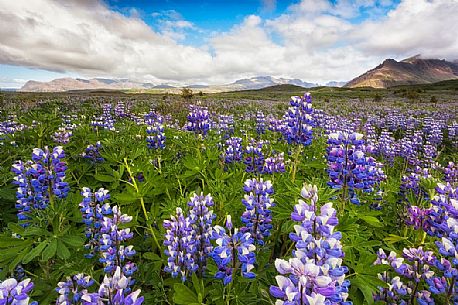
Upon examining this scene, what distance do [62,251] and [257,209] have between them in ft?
4.58

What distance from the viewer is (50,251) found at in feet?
6.91

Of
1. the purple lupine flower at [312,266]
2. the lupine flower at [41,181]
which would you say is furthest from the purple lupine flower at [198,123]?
the purple lupine flower at [312,266]

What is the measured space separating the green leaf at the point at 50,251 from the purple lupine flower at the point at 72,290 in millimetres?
307

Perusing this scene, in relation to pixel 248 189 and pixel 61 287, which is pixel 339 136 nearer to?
pixel 248 189

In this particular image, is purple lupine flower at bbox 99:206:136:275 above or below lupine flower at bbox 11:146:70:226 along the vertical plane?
below

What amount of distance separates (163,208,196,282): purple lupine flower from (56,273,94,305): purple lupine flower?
54 centimetres

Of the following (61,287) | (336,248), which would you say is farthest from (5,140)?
(336,248)

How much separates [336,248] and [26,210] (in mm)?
2669

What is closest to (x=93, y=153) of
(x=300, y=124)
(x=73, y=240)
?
(x=73, y=240)

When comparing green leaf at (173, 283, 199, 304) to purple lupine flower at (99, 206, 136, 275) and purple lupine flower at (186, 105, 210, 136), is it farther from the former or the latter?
purple lupine flower at (186, 105, 210, 136)

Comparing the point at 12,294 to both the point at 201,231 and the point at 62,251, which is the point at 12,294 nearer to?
the point at 62,251

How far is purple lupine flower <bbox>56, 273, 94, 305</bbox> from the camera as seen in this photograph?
177 cm

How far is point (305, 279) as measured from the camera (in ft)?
3.74

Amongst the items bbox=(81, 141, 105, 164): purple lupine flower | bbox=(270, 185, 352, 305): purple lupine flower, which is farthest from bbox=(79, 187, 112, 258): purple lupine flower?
bbox=(81, 141, 105, 164): purple lupine flower
